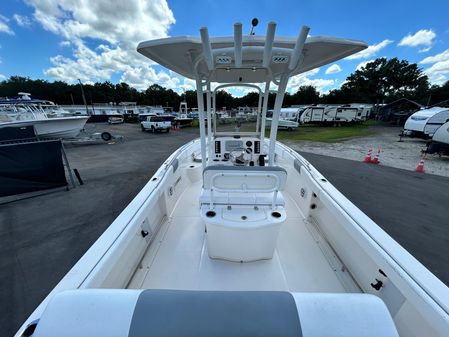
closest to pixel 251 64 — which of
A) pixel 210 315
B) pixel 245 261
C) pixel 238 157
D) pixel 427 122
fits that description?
pixel 238 157

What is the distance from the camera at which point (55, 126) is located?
9711mm

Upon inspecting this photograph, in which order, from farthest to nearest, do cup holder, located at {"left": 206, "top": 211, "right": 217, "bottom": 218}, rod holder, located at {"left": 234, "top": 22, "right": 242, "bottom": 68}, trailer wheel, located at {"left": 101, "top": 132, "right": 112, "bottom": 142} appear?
trailer wheel, located at {"left": 101, "top": 132, "right": 112, "bottom": 142} < cup holder, located at {"left": 206, "top": 211, "right": 217, "bottom": 218} < rod holder, located at {"left": 234, "top": 22, "right": 242, "bottom": 68}

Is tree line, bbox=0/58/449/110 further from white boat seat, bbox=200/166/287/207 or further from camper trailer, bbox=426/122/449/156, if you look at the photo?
white boat seat, bbox=200/166/287/207

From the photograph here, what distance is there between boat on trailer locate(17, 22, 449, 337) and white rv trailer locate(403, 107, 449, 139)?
13.1 m

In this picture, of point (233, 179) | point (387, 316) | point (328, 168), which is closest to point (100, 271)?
point (233, 179)

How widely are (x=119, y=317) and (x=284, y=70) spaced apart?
2697mm

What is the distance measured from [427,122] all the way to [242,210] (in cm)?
1516

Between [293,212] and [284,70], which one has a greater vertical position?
[284,70]

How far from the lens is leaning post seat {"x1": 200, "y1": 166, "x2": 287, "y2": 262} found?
5.67 feet

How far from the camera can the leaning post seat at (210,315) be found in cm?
66

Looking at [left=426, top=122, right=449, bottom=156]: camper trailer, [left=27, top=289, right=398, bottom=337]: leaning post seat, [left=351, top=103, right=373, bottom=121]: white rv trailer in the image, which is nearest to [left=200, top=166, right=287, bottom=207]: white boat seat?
[left=27, top=289, right=398, bottom=337]: leaning post seat

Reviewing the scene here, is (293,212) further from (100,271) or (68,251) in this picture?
(68,251)

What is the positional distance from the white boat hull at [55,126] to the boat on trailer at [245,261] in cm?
1013

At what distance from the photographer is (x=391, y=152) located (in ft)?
30.5
